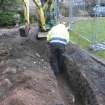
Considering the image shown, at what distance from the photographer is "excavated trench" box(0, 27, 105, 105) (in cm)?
919

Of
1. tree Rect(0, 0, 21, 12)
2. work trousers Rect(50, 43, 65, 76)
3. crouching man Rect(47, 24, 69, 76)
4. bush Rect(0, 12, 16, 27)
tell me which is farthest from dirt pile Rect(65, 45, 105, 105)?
tree Rect(0, 0, 21, 12)

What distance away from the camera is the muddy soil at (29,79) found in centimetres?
761

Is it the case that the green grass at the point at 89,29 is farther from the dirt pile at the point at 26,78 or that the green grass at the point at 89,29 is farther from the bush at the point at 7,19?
the dirt pile at the point at 26,78

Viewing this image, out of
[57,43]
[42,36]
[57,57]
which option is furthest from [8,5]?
[57,43]

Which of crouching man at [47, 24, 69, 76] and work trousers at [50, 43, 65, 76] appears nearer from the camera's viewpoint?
crouching man at [47, 24, 69, 76]

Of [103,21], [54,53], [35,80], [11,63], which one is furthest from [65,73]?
[103,21]

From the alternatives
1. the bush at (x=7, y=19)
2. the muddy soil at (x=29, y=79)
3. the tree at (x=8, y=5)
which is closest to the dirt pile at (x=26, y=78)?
the muddy soil at (x=29, y=79)

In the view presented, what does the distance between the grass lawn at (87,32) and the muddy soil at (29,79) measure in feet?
7.34

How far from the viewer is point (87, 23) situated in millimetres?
20391

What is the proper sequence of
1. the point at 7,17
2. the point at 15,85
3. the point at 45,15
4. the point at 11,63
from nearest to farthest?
1. the point at 15,85
2. the point at 11,63
3. the point at 45,15
4. the point at 7,17

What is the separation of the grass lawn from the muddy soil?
7.34 feet

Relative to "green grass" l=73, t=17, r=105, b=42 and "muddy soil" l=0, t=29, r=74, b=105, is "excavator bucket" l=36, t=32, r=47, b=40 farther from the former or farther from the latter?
"green grass" l=73, t=17, r=105, b=42

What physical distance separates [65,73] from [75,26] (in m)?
8.30

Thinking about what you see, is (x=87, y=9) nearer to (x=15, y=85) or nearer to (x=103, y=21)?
(x=103, y=21)
